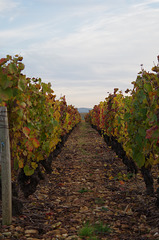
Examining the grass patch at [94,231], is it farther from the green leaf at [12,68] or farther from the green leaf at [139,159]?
the green leaf at [12,68]

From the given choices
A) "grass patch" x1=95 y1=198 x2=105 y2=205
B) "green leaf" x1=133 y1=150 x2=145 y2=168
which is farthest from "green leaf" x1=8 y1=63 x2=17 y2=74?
"grass patch" x1=95 y1=198 x2=105 y2=205

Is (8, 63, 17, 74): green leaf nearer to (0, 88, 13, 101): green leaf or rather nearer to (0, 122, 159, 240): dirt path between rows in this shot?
(0, 88, 13, 101): green leaf

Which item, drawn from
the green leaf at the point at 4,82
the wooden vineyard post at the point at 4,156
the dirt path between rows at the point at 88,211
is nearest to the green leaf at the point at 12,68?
the green leaf at the point at 4,82

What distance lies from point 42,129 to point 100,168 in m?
2.99

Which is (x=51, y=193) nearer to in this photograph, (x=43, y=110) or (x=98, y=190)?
(x=98, y=190)

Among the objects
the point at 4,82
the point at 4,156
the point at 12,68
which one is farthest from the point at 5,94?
the point at 4,156

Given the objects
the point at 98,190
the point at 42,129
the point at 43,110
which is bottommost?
the point at 98,190

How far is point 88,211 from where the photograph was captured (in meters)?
4.14

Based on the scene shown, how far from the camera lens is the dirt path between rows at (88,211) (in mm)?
3238

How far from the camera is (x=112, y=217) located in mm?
3838

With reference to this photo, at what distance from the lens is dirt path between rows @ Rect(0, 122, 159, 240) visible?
3.24 metres

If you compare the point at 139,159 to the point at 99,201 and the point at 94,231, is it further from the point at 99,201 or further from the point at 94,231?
the point at 99,201

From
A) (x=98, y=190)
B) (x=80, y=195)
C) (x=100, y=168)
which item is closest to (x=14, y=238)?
(x=80, y=195)

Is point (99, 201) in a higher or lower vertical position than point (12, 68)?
lower
